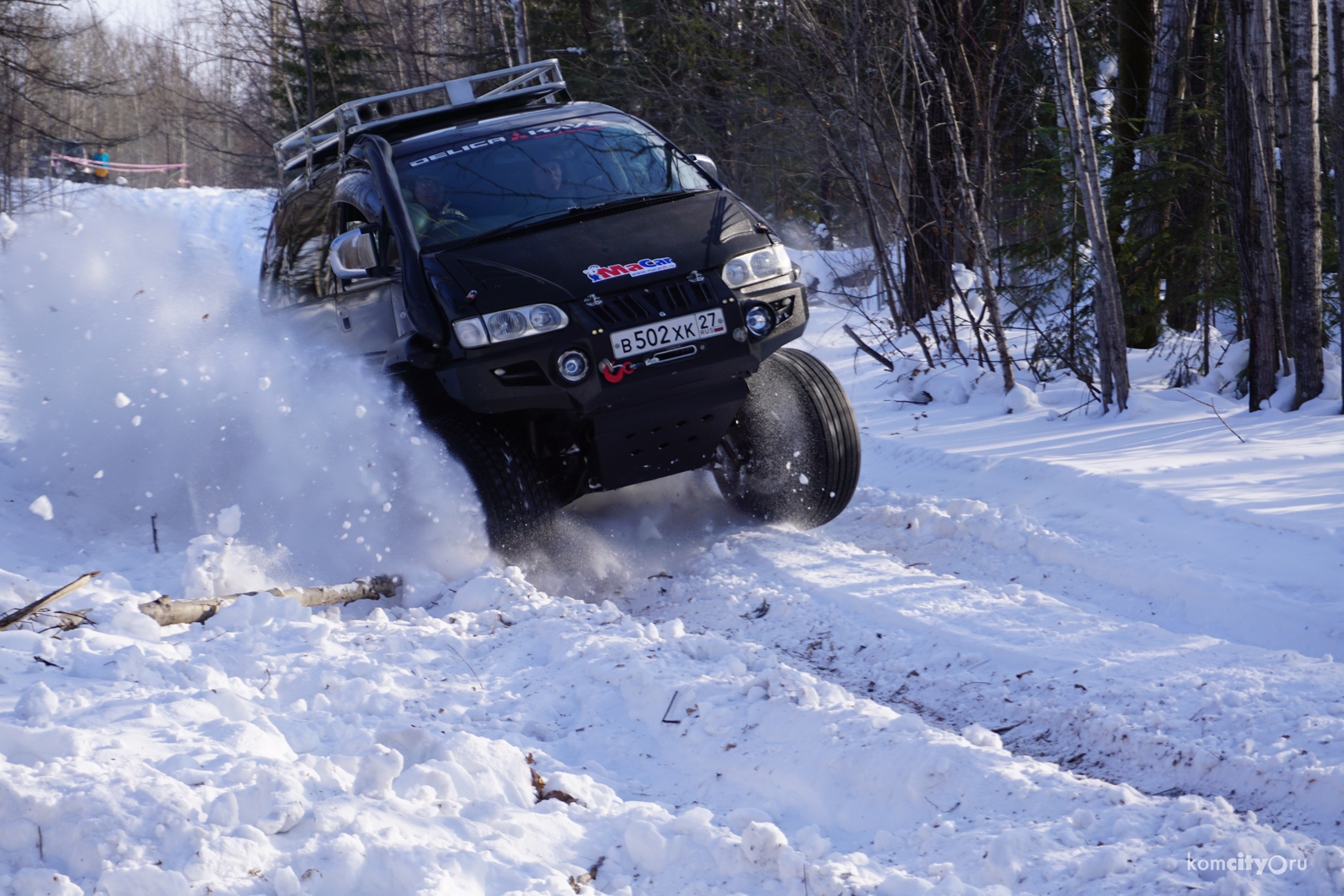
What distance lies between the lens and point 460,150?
4.99 m

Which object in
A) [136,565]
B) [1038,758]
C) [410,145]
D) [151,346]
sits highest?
[410,145]

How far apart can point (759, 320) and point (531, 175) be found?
142 cm

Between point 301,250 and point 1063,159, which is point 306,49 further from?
point 1063,159

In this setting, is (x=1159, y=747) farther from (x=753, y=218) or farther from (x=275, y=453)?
(x=275, y=453)

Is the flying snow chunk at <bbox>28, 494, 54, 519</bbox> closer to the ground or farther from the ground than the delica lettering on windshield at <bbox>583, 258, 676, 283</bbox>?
closer to the ground

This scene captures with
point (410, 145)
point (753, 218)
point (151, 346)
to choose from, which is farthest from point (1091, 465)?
point (151, 346)

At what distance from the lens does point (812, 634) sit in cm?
394

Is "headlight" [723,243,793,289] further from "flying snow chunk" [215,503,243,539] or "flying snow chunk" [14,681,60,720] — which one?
"flying snow chunk" [14,681,60,720]

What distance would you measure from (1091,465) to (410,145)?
402 cm

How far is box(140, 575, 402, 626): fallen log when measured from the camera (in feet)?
12.4

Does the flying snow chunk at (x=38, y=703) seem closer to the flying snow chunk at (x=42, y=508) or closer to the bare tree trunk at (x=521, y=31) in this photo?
the flying snow chunk at (x=42, y=508)

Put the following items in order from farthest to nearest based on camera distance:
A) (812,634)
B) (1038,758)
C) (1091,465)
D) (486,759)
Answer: (1091,465) → (812,634) → (1038,758) → (486,759)

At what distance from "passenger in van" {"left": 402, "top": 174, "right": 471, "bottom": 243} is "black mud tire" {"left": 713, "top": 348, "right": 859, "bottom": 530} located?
158 cm

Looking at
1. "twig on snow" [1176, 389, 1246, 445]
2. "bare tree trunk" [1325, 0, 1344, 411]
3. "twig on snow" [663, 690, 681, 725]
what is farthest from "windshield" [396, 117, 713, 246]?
"bare tree trunk" [1325, 0, 1344, 411]
